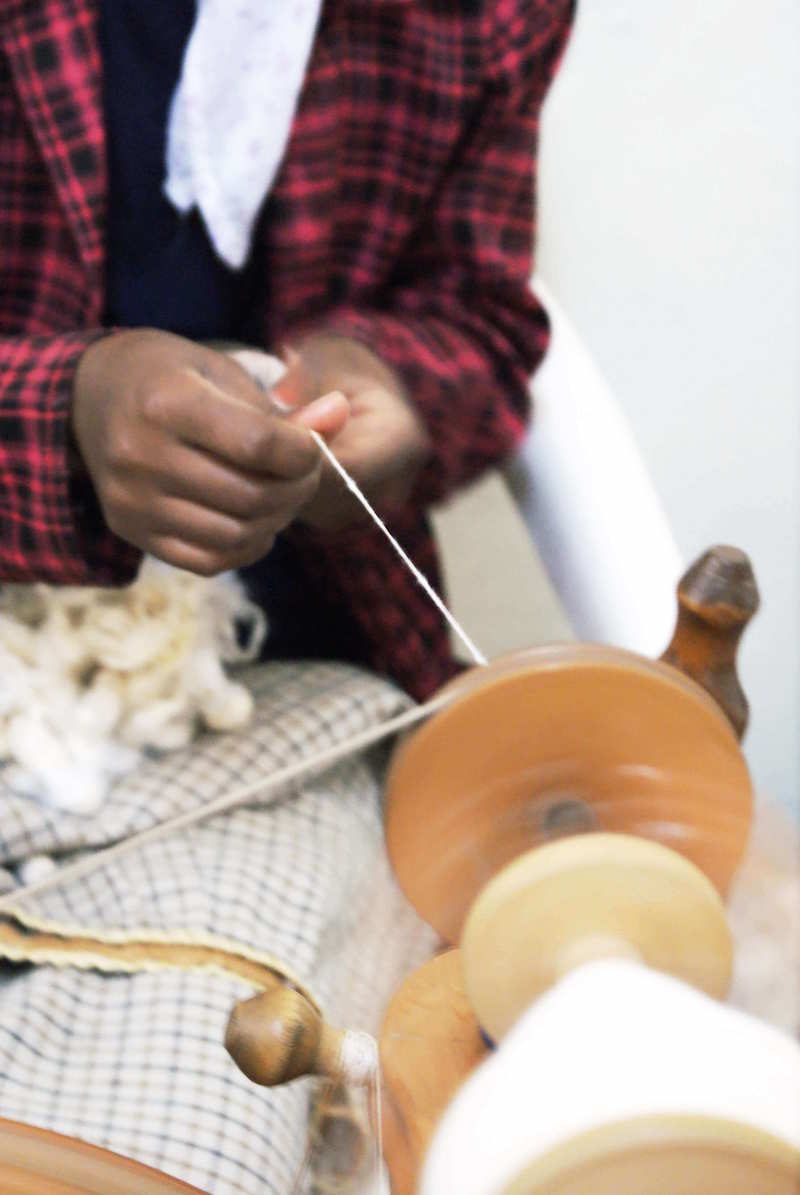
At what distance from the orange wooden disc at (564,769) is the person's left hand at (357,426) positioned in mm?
240

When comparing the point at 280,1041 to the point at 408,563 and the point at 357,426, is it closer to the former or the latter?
the point at 408,563

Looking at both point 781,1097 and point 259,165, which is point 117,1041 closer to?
point 781,1097

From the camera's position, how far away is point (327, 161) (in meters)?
0.64

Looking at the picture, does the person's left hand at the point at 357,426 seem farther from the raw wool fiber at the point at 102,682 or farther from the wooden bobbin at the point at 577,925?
the wooden bobbin at the point at 577,925

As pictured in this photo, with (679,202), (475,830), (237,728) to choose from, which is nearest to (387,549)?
(237,728)

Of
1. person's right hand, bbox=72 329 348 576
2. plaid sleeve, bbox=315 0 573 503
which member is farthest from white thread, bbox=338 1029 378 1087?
plaid sleeve, bbox=315 0 573 503

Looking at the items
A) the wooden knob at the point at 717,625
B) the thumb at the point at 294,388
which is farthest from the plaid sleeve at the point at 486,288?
the wooden knob at the point at 717,625

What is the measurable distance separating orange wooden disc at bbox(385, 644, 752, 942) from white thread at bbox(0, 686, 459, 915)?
0.01 m

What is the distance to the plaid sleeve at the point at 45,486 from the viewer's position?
490 millimetres

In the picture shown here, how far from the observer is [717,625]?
0.35 m

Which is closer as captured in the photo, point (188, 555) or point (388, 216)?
point (188, 555)

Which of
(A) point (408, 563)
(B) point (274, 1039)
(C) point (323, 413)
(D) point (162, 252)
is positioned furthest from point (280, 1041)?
(D) point (162, 252)

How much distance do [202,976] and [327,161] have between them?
449 mm

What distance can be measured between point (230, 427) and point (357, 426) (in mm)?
126
